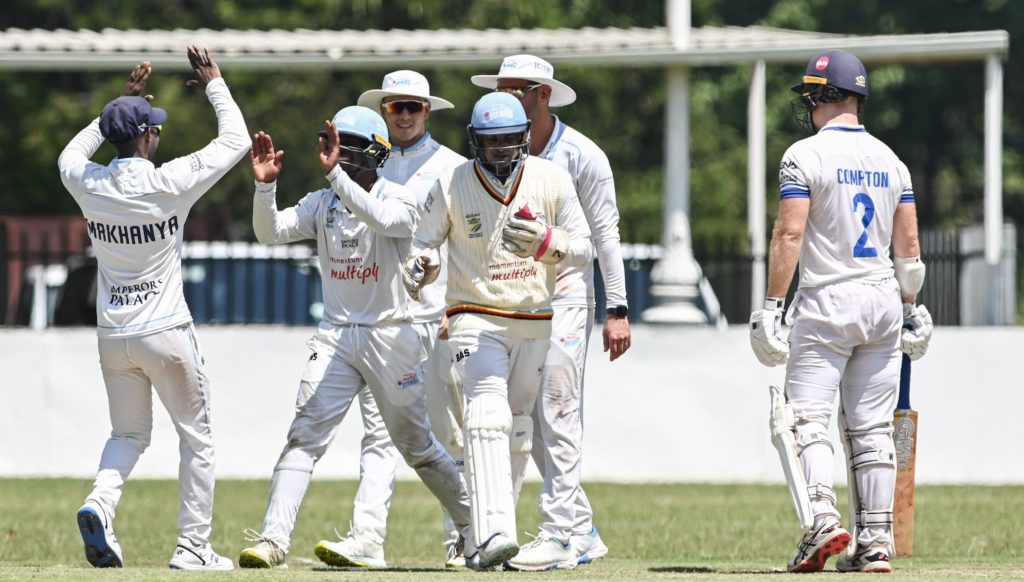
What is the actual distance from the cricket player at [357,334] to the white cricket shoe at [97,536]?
0.70 metres

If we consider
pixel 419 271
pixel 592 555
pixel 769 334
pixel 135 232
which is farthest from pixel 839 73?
pixel 135 232

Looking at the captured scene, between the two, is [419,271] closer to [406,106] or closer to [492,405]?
[492,405]

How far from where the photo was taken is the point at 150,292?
9.59 meters

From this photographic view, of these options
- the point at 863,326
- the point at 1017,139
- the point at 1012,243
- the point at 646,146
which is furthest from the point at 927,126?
the point at 863,326

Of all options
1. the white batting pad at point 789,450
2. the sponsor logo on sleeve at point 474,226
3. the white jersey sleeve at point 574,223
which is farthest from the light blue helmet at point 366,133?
the white batting pad at point 789,450

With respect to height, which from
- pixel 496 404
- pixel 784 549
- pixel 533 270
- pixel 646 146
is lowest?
pixel 784 549

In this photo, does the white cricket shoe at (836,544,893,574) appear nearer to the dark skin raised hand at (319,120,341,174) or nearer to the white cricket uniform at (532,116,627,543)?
the white cricket uniform at (532,116,627,543)

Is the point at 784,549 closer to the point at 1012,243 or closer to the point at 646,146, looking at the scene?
the point at 1012,243

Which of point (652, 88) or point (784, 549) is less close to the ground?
point (652, 88)

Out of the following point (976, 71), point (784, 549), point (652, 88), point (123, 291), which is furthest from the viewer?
point (976, 71)

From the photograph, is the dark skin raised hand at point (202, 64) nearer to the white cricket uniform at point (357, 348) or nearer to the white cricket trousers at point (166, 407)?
the white cricket uniform at point (357, 348)

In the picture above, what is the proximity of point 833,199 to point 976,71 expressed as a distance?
32.6m

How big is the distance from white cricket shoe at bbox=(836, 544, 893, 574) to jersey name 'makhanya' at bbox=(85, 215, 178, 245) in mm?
3582

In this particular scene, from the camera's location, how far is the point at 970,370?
1631cm
